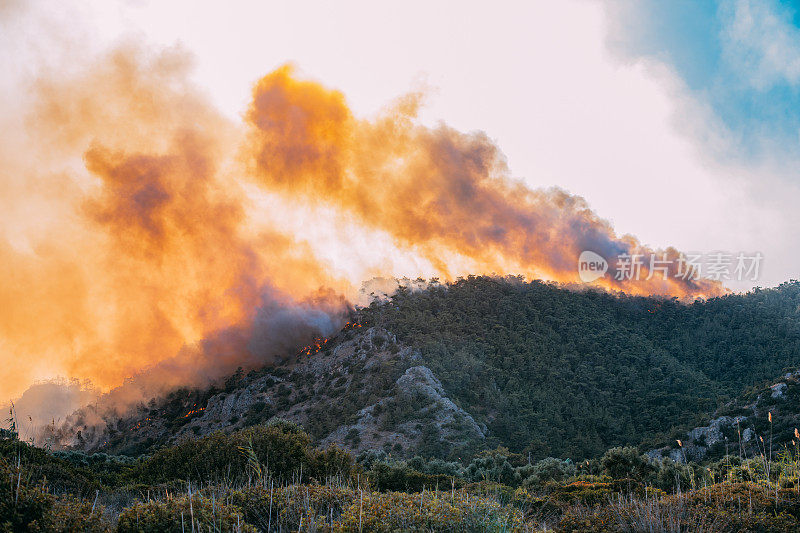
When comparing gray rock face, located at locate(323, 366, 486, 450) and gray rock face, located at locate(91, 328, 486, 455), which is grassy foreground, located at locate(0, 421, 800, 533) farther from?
gray rock face, located at locate(91, 328, 486, 455)

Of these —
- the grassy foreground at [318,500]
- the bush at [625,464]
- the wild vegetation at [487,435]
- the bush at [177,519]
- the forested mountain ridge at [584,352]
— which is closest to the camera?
the bush at [177,519]

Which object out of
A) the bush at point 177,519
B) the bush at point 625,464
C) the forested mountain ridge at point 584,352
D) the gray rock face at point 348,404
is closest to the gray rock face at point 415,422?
the gray rock face at point 348,404

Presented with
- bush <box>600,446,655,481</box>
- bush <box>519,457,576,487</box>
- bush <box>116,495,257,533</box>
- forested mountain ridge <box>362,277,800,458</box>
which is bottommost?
bush <box>519,457,576,487</box>

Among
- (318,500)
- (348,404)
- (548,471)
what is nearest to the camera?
(318,500)

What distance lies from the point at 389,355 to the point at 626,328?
30133mm

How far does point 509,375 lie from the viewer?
47188 mm

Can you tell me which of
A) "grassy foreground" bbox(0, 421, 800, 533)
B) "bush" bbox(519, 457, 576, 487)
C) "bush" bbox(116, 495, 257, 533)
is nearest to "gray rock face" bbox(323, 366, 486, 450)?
"bush" bbox(519, 457, 576, 487)

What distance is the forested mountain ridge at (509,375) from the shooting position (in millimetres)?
39156

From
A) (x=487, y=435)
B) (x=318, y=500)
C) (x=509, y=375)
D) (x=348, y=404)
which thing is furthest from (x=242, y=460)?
(x=509, y=375)

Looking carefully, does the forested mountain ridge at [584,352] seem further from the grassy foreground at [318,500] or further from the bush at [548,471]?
the grassy foreground at [318,500]

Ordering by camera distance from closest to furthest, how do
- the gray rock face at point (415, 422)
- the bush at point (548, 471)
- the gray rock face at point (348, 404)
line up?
1. the bush at point (548, 471)
2. the gray rock face at point (415, 422)
3. the gray rock face at point (348, 404)

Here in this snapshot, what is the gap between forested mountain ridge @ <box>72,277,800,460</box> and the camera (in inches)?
1542

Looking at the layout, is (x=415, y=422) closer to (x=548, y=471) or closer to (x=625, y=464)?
(x=548, y=471)

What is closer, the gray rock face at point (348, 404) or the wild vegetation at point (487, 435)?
the wild vegetation at point (487, 435)
